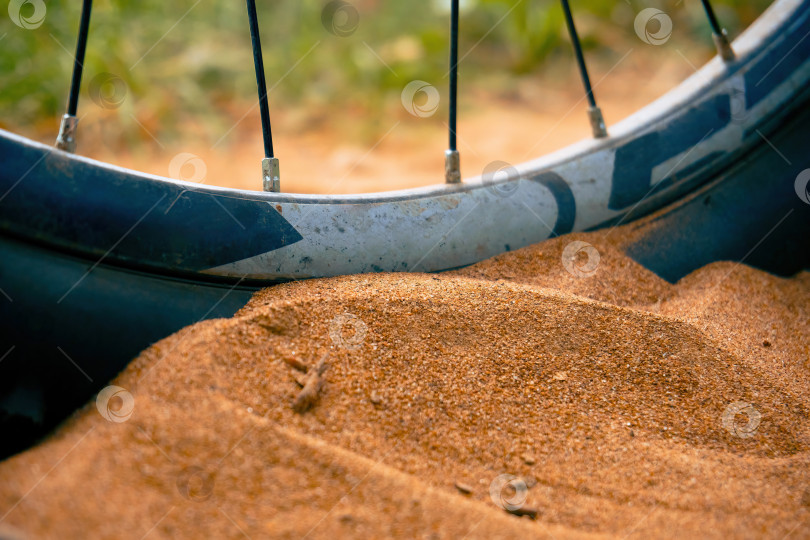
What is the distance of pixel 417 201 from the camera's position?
1.18m

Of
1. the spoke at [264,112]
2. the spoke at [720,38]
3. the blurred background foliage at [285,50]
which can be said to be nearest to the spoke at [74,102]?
the spoke at [264,112]

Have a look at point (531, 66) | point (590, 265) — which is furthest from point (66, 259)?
point (531, 66)

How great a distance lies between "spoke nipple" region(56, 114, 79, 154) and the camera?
3.42 feet

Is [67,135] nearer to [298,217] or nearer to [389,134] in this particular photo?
[298,217]

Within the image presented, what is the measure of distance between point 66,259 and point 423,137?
2185mm

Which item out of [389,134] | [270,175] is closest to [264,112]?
[270,175]

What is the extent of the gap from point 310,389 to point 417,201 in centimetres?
47

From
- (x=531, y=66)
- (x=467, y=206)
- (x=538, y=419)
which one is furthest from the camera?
(x=531, y=66)

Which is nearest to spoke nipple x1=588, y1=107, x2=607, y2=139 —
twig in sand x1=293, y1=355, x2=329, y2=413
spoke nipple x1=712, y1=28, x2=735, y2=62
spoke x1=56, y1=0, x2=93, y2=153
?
spoke nipple x1=712, y1=28, x2=735, y2=62

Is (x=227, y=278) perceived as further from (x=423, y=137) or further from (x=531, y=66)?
(x=531, y=66)

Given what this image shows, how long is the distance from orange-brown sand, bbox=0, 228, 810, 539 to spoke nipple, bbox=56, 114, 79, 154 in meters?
0.41

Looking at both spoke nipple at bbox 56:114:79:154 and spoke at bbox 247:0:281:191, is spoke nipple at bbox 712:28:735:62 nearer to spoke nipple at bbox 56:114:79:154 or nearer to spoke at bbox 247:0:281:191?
spoke at bbox 247:0:281:191

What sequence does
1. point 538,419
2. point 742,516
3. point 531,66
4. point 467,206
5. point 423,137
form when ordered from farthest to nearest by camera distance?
point 531,66 < point 423,137 < point 467,206 < point 538,419 < point 742,516

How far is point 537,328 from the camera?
41.6 inches
